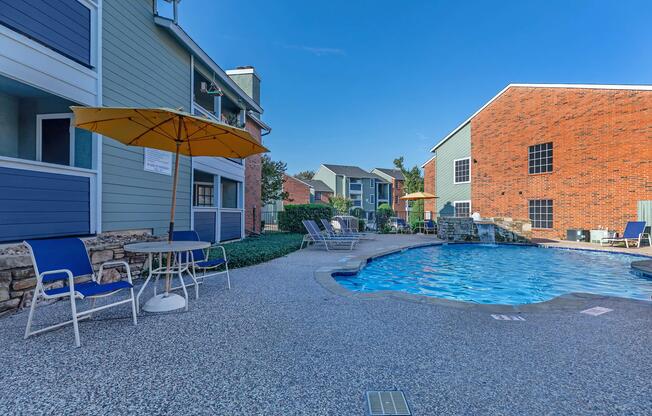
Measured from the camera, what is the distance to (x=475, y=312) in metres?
4.02

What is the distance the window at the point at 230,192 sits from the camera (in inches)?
512

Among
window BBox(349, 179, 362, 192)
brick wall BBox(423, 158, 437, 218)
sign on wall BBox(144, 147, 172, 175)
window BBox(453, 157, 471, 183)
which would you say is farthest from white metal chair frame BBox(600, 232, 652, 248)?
window BBox(349, 179, 362, 192)

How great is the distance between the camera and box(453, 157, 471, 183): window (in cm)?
1947

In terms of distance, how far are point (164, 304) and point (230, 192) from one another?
9545 millimetres

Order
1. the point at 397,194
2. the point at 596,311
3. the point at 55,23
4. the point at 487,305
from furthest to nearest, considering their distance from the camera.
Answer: the point at 397,194 → the point at 55,23 → the point at 487,305 → the point at 596,311

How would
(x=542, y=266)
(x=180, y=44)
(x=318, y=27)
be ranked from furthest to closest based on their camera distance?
1. (x=318, y=27)
2. (x=542, y=266)
3. (x=180, y=44)

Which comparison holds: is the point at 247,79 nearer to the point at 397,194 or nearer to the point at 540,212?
the point at 540,212

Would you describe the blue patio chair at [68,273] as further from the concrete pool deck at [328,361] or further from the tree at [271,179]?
the tree at [271,179]

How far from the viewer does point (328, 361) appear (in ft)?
8.75

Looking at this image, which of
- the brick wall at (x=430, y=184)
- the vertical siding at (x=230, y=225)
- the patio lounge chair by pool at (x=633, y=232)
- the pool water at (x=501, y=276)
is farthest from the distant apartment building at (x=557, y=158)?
the vertical siding at (x=230, y=225)

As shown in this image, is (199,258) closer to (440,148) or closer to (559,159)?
(559,159)

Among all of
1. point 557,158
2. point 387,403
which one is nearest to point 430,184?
point 557,158

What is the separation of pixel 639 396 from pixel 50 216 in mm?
7218

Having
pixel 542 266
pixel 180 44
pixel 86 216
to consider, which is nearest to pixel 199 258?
pixel 86 216
